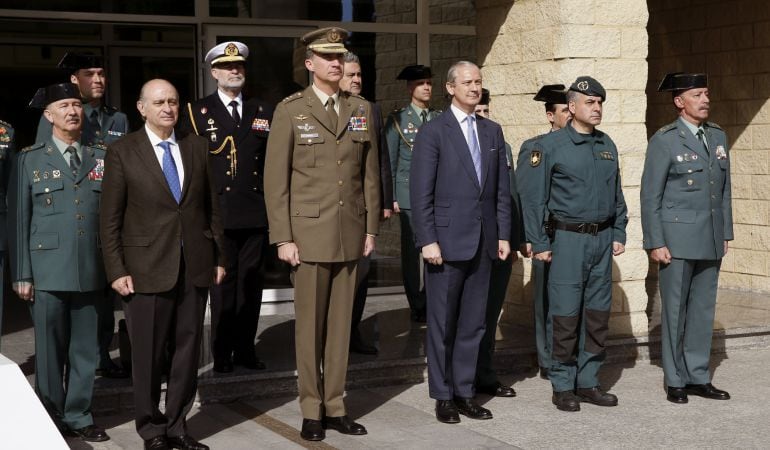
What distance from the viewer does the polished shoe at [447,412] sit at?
20.7 ft

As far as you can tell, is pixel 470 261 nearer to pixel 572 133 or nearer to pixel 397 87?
pixel 572 133

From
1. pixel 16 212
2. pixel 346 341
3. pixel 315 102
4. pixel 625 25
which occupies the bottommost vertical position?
pixel 346 341

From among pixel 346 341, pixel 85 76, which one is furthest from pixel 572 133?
pixel 85 76

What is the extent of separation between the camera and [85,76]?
22.8ft

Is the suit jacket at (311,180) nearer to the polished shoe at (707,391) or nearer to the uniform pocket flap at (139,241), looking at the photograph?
the uniform pocket flap at (139,241)

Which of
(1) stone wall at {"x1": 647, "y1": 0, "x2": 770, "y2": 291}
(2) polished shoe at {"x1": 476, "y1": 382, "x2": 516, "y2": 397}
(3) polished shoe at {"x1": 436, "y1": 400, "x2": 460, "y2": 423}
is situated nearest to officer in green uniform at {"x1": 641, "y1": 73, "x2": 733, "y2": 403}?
(2) polished shoe at {"x1": 476, "y1": 382, "x2": 516, "y2": 397}

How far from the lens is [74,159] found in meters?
5.93

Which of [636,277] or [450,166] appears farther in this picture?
[636,277]

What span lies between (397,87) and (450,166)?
4121 mm

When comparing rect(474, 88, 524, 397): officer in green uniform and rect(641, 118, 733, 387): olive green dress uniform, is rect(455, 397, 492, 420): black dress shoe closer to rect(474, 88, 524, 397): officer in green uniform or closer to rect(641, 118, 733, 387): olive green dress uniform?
rect(474, 88, 524, 397): officer in green uniform

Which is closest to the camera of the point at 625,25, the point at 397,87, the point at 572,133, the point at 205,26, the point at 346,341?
the point at 346,341

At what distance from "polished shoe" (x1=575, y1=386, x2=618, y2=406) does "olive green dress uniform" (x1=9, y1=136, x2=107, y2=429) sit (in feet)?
9.11

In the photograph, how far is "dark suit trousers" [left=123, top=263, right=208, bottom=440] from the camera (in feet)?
18.5

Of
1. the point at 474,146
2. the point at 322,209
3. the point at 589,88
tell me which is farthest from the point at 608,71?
the point at 322,209
